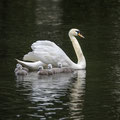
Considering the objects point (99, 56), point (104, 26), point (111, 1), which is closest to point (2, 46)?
point (99, 56)

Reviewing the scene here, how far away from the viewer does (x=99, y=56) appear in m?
21.3

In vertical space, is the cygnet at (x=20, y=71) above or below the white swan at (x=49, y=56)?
below

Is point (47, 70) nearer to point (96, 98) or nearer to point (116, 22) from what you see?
point (96, 98)

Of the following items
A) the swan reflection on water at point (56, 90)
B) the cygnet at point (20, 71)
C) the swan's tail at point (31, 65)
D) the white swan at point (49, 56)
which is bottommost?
the swan reflection on water at point (56, 90)

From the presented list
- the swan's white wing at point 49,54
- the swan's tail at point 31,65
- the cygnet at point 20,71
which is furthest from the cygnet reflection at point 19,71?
the swan's white wing at point 49,54

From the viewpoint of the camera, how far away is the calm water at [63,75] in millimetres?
13891

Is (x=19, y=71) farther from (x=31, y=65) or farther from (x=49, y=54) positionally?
(x=49, y=54)

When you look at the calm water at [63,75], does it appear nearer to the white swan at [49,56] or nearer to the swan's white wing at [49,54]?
the white swan at [49,56]

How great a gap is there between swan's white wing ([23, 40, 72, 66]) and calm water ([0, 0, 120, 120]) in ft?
2.02

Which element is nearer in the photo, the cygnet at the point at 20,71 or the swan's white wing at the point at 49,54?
the cygnet at the point at 20,71

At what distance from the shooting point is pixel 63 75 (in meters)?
18.5

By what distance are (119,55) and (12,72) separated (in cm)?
429

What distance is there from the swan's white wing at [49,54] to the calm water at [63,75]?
61 cm

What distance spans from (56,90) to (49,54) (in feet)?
10.8
